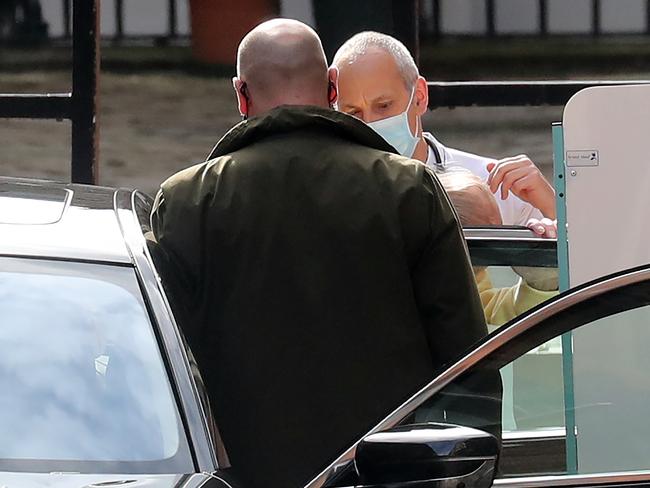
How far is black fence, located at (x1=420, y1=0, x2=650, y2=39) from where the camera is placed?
7.24 metres

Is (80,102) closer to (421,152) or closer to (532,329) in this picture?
(421,152)

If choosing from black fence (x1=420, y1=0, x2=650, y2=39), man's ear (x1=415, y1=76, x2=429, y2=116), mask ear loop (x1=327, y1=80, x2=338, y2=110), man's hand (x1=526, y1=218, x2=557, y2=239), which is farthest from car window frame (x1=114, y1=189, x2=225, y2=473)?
black fence (x1=420, y1=0, x2=650, y2=39)

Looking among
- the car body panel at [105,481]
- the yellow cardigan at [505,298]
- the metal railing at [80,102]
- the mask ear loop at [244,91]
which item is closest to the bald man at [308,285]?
the mask ear loop at [244,91]

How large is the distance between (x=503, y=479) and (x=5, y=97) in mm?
5133

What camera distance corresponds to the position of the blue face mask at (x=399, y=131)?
4.97 m

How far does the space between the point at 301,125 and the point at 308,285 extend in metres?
0.37

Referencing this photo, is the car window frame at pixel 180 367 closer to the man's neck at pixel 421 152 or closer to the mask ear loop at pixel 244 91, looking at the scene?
the mask ear loop at pixel 244 91

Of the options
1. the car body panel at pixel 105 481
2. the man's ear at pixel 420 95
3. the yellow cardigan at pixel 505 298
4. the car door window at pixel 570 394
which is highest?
the man's ear at pixel 420 95

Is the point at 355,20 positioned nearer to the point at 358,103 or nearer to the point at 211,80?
the point at 211,80

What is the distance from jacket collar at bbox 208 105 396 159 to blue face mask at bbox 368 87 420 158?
1.46 m

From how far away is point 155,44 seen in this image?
23.9 feet

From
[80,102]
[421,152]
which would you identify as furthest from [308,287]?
[80,102]

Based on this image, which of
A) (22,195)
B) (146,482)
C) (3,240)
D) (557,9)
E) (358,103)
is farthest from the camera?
(557,9)

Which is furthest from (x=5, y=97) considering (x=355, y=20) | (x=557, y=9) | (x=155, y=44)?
(x=557, y=9)
